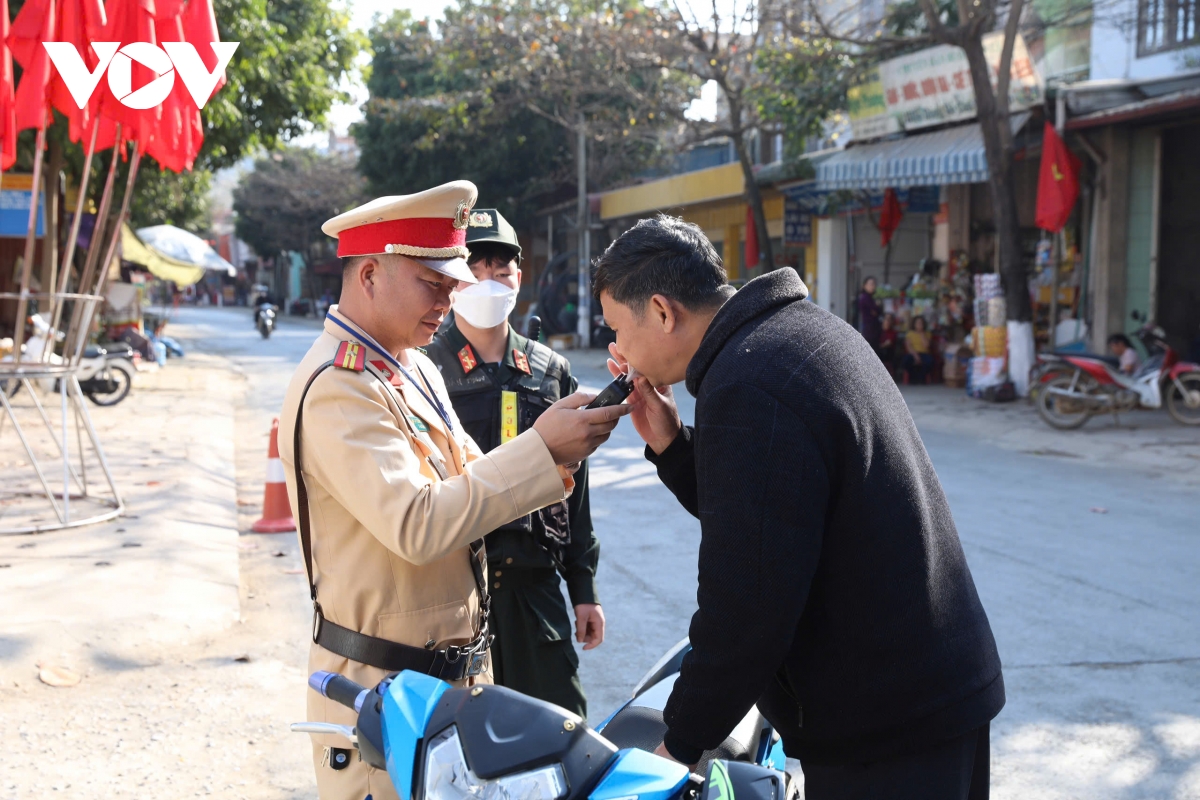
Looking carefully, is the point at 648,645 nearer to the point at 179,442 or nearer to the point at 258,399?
the point at 179,442

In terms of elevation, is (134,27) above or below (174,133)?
above

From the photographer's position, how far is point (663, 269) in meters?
1.96

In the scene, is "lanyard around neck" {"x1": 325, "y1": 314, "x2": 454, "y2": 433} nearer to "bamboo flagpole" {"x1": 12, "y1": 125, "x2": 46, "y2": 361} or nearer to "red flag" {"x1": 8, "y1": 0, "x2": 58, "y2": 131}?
"red flag" {"x1": 8, "y1": 0, "x2": 58, "y2": 131}

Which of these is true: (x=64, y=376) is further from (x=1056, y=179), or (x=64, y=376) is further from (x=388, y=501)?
(x=1056, y=179)

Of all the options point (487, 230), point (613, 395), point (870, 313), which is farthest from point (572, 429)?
point (870, 313)

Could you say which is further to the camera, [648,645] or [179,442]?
[179,442]

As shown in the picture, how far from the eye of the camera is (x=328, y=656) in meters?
2.14

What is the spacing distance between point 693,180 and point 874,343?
702 cm

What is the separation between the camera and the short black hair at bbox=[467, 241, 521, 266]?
3.41 m

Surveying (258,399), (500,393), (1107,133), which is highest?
(1107,133)

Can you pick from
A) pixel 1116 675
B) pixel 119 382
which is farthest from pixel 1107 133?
pixel 119 382

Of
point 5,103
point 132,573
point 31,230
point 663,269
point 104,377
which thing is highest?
point 5,103

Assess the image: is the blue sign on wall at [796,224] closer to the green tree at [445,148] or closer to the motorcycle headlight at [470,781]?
the green tree at [445,148]

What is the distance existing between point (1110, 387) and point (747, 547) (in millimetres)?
10889
